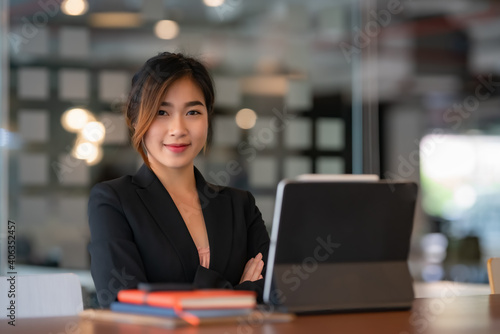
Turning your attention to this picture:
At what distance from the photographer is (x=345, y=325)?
1.68 metres

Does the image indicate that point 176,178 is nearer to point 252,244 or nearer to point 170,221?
point 170,221

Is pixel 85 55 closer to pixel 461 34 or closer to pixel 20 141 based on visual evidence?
pixel 20 141

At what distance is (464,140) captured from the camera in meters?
5.84

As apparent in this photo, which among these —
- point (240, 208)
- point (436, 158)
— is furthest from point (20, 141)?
point (436, 158)

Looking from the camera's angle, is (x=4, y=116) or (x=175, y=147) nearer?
(x=175, y=147)

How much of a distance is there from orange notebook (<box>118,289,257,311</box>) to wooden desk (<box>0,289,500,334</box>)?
0.17 ft

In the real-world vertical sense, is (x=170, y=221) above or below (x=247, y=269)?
above

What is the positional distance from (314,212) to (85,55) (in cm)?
303

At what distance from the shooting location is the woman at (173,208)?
2314 millimetres

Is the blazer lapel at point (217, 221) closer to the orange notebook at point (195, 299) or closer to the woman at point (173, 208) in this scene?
the woman at point (173, 208)

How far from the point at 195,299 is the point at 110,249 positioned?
2.09 feet

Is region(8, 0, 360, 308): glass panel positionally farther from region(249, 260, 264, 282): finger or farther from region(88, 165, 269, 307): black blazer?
region(249, 260, 264, 282): finger

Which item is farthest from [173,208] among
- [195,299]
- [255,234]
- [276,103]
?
[276,103]

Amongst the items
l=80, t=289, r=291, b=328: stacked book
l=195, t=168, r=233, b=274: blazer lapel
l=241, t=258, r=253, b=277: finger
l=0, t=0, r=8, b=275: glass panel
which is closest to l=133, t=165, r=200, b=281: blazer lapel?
l=195, t=168, r=233, b=274: blazer lapel
